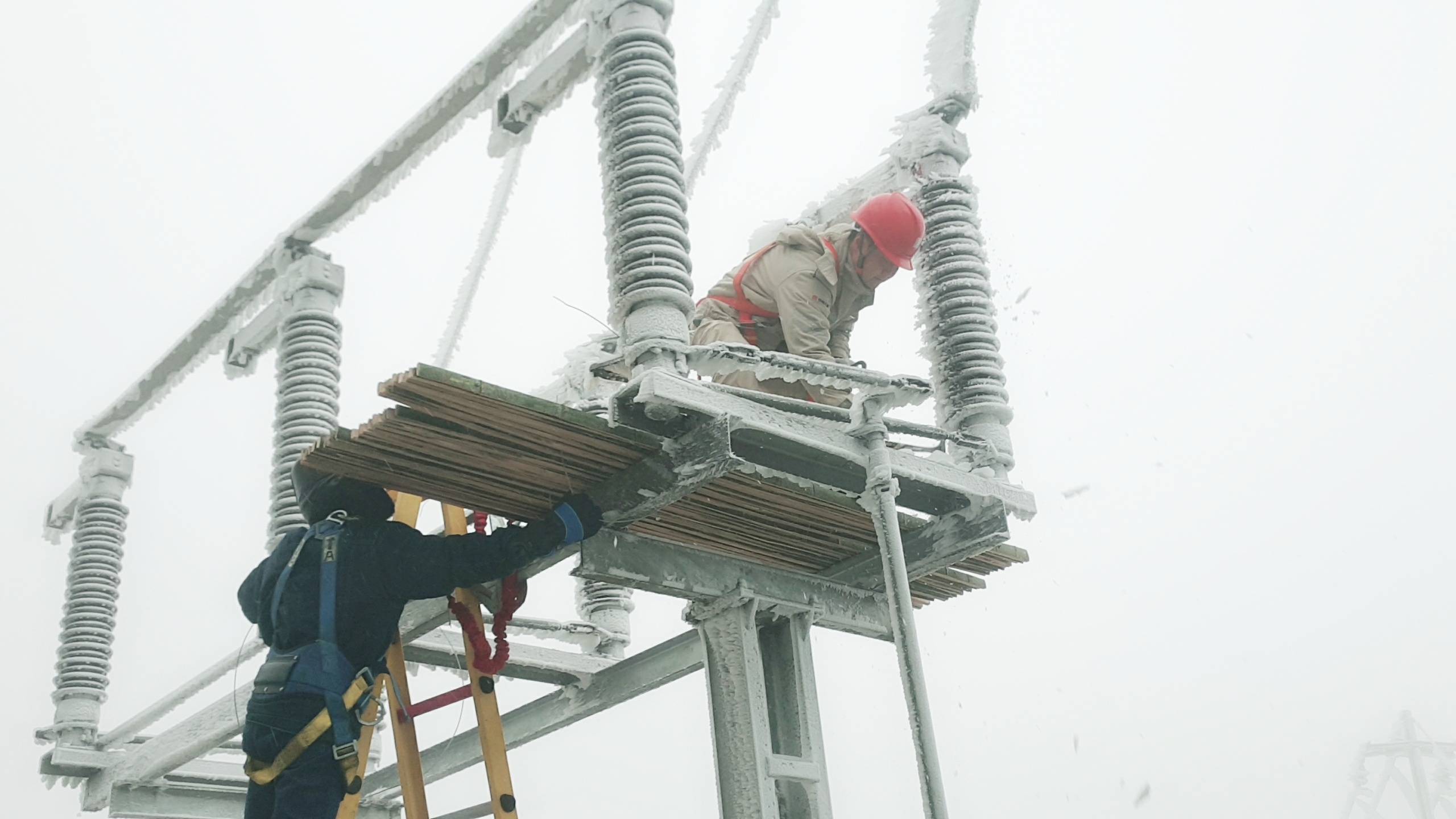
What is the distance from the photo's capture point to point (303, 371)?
7.48 m

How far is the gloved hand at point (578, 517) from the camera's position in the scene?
17.1 feet

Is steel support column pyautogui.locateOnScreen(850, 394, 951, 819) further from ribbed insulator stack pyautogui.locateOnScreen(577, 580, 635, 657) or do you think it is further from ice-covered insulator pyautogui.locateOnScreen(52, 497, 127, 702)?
ice-covered insulator pyautogui.locateOnScreen(52, 497, 127, 702)

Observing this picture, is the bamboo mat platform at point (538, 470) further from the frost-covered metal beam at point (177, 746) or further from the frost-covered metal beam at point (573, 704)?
the frost-covered metal beam at point (177, 746)

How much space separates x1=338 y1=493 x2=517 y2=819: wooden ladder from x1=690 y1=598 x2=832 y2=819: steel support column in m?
0.85

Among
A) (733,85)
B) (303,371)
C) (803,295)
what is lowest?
(803,295)

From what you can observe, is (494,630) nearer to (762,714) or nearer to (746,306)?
(762,714)

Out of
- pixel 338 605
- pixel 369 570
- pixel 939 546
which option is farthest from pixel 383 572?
pixel 939 546

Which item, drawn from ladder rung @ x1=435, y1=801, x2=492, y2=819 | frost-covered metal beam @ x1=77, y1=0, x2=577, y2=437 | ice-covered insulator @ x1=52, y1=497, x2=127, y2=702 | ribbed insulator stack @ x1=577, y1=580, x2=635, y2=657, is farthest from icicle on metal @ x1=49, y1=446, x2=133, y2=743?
ladder rung @ x1=435, y1=801, x2=492, y2=819

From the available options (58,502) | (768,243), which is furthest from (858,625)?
(58,502)

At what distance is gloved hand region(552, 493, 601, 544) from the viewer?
5215mm

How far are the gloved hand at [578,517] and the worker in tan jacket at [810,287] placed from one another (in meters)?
1.22

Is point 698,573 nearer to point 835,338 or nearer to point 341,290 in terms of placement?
point 835,338

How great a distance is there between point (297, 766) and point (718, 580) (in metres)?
1.78

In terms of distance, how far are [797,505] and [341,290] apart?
335 cm
